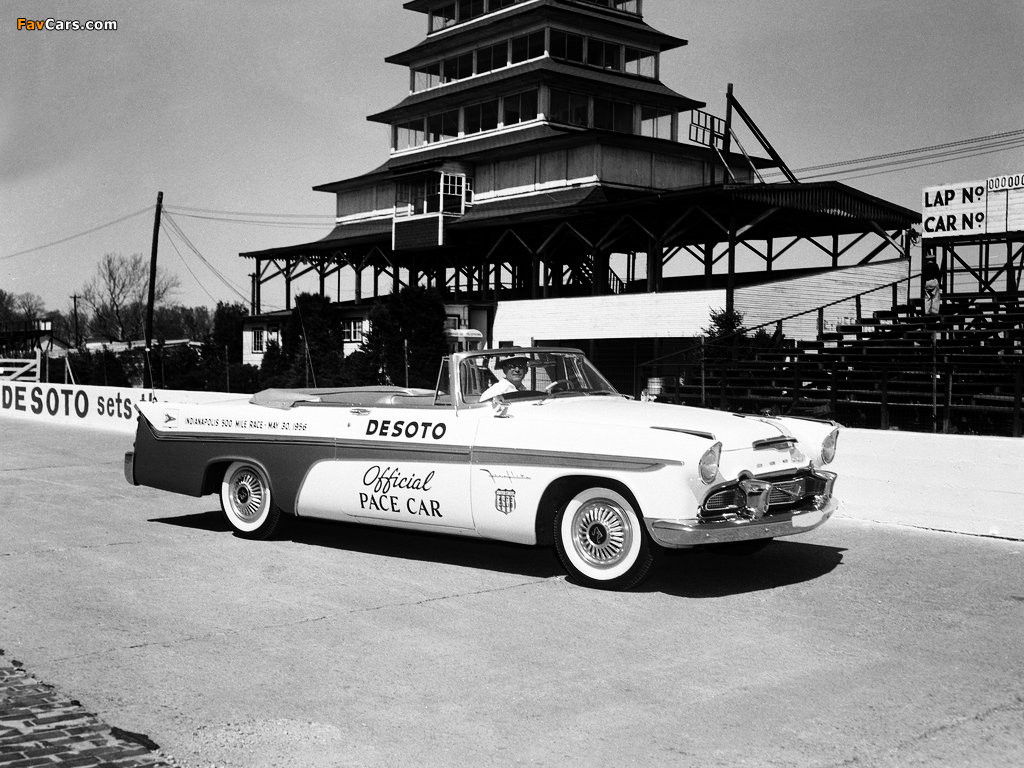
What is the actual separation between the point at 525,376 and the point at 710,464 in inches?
81.6

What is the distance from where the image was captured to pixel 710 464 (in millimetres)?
7453

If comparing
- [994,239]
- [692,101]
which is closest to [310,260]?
[692,101]

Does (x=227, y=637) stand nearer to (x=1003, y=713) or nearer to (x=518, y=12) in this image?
(x=1003, y=713)

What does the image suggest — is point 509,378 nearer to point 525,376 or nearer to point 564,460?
point 525,376

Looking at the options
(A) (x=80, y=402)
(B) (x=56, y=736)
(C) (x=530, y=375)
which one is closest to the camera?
(B) (x=56, y=736)

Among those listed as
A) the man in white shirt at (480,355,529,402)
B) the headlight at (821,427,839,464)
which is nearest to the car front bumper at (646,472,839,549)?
the headlight at (821,427,839,464)

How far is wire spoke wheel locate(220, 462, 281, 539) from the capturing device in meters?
9.70

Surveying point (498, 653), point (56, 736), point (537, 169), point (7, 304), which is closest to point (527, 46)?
point (537, 169)

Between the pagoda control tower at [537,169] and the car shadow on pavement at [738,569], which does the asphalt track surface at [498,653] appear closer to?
the car shadow on pavement at [738,569]

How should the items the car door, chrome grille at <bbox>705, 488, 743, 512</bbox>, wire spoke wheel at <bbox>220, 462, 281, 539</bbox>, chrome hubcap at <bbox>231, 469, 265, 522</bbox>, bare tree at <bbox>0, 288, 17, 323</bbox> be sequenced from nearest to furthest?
chrome grille at <bbox>705, 488, 743, 512</bbox>
the car door
wire spoke wheel at <bbox>220, 462, 281, 539</bbox>
chrome hubcap at <bbox>231, 469, 265, 522</bbox>
bare tree at <bbox>0, 288, 17, 323</bbox>

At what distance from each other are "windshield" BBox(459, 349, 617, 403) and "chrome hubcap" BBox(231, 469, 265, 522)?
7.47ft

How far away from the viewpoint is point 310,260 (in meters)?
50.5

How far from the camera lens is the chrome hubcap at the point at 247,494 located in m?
9.86
